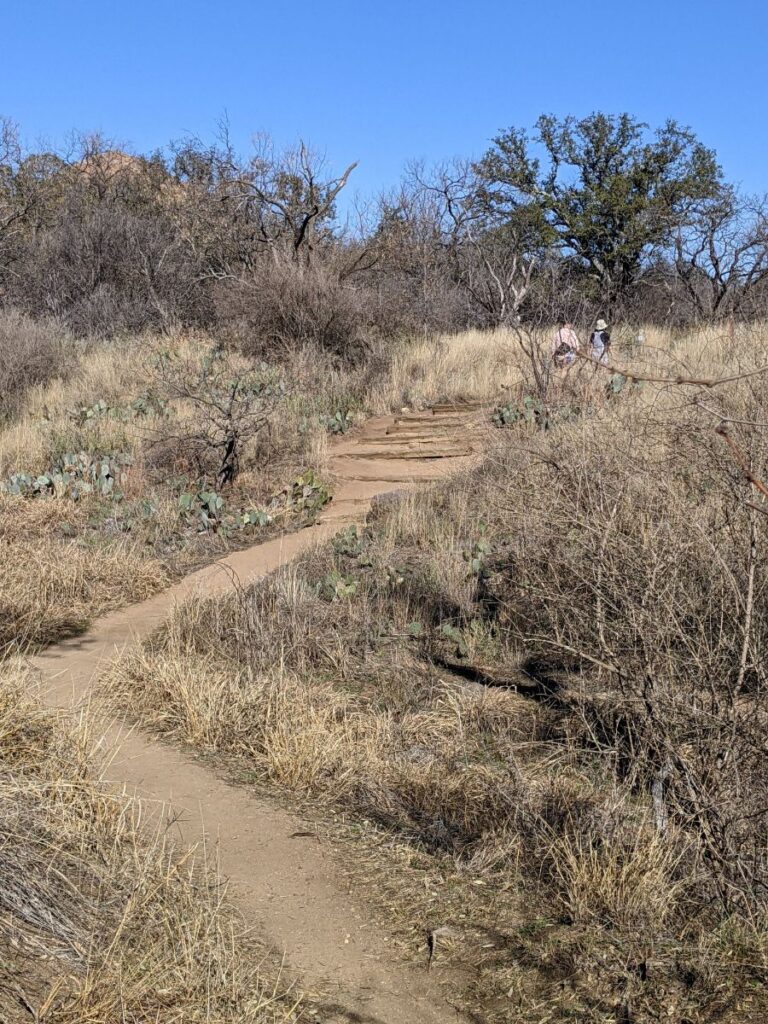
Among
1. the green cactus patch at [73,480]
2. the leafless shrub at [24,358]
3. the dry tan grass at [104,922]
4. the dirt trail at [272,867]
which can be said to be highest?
the leafless shrub at [24,358]

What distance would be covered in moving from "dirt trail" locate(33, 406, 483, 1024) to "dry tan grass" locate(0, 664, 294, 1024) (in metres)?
0.17

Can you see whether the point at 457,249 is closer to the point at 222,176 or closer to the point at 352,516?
the point at 222,176

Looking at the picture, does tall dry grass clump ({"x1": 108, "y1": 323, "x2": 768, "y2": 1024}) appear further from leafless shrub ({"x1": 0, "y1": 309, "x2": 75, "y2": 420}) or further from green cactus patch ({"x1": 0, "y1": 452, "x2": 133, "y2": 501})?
leafless shrub ({"x1": 0, "y1": 309, "x2": 75, "y2": 420})

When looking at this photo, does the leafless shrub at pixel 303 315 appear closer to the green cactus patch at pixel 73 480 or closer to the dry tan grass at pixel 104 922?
the green cactus patch at pixel 73 480

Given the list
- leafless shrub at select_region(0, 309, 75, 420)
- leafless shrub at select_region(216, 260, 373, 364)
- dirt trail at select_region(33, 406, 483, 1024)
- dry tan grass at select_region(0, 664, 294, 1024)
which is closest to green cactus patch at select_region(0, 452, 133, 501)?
dirt trail at select_region(33, 406, 483, 1024)

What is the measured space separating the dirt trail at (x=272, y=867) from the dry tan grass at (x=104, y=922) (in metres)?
0.17

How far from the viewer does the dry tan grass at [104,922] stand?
9.57ft

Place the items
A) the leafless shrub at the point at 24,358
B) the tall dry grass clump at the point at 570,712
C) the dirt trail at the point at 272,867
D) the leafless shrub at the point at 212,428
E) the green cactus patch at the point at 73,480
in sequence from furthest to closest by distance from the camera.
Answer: the leafless shrub at the point at 24,358 < the leafless shrub at the point at 212,428 < the green cactus patch at the point at 73,480 < the tall dry grass clump at the point at 570,712 < the dirt trail at the point at 272,867

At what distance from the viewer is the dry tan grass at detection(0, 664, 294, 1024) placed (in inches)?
115

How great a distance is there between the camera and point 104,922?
3.33m

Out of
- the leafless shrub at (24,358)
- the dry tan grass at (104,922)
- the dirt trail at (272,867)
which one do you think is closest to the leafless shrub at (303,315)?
the leafless shrub at (24,358)

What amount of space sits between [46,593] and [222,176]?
1991cm


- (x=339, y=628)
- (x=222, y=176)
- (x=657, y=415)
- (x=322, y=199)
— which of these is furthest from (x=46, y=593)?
(x=222, y=176)

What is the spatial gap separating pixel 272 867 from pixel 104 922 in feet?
3.24
